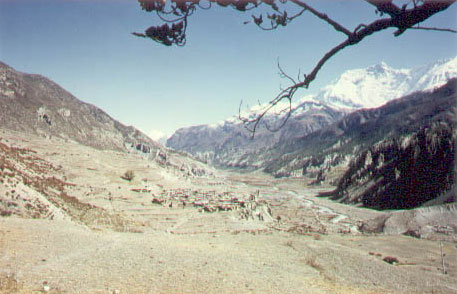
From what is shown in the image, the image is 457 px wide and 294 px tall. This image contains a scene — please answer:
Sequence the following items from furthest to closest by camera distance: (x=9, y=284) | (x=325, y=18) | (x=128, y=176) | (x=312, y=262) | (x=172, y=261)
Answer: (x=128, y=176) < (x=312, y=262) < (x=172, y=261) < (x=9, y=284) < (x=325, y=18)

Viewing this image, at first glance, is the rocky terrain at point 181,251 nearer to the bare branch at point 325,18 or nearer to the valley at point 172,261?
the valley at point 172,261

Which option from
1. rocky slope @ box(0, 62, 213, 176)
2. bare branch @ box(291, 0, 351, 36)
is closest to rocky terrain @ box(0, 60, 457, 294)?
bare branch @ box(291, 0, 351, 36)

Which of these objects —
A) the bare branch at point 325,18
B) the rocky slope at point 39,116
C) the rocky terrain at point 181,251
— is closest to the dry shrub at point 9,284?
the rocky terrain at point 181,251

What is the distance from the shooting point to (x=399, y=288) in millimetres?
17328

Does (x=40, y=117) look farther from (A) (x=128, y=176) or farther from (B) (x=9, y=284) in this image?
(B) (x=9, y=284)

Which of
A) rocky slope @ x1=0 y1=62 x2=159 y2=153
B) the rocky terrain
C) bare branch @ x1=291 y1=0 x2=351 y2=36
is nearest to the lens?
bare branch @ x1=291 y1=0 x2=351 y2=36

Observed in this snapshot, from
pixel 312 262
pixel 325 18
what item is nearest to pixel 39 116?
pixel 312 262

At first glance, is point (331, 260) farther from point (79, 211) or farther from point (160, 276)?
point (79, 211)

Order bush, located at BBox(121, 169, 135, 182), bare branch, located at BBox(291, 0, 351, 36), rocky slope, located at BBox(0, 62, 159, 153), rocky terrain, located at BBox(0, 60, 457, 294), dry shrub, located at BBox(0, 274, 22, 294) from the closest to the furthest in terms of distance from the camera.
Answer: bare branch, located at BBox(291, 0, 351, 36) → dry shrub, located at BBox(0, 274, 22, 294) → rocky terrain, located at BBox(0, 60, 457, 294) → bush, located at BBox(121, 169, 135, 182) → rocky slope, located at BBox(0, 62, 159, 153)

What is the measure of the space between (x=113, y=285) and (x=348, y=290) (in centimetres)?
1182

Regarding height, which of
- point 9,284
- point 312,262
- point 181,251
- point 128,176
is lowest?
point 181,251

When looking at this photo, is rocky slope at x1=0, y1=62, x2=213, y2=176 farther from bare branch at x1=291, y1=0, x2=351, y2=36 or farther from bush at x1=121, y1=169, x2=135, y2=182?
bare branch at x1=291, y1=0, x2=351, y2=36

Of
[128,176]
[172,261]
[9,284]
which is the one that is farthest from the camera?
[128,176]

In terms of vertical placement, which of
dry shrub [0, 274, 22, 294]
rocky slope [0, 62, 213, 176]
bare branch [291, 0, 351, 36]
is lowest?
dry shrub [0, 274, 22, 294]
